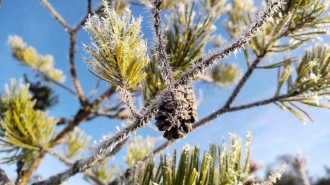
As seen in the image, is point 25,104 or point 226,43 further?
point 25,104

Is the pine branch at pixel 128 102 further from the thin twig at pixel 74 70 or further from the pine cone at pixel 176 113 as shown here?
the thin twig at pixel 74 70

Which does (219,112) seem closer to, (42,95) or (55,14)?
(55,14)

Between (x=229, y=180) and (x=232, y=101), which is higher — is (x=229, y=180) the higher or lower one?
the lower one

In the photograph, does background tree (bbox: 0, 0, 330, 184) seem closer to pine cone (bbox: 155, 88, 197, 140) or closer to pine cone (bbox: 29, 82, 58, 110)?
pine cone (bbox: 155, 88, 197, 140)

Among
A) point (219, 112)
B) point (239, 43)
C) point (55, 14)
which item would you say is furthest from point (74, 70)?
point (239, 43)

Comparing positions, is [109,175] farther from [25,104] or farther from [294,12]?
[294,12]

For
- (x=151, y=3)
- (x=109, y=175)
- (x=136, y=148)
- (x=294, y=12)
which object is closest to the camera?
(x=151, y=3)

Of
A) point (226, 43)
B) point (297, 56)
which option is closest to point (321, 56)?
point (297, 56)
